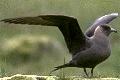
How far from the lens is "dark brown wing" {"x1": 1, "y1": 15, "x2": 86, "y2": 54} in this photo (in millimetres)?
11070

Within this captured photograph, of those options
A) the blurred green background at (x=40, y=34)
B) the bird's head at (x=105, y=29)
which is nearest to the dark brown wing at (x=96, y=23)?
the bird's head at (x=105, y=29)

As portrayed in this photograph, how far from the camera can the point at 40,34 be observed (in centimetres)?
2138

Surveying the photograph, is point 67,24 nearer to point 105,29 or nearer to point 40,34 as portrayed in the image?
point 105,29

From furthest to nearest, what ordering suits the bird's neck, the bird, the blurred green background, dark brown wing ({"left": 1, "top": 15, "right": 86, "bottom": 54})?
1. the blurred green background
2. the bird's neck
3. the bird
4. dark brown wing ({"left": 1, "top": 15, "right": 86, "bottom": 54})

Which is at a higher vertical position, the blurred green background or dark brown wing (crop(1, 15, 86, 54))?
dark brown wing (crop(1, 15, 86, 54))

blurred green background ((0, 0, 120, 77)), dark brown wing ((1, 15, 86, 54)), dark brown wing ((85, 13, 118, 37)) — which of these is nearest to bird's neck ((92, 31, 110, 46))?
dark brown wing ((1, 15, 86, 54))

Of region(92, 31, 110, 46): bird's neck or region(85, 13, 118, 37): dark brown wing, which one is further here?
region(85, 13, 118, 37): dark brown wing

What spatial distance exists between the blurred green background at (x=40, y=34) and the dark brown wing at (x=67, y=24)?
261 inches

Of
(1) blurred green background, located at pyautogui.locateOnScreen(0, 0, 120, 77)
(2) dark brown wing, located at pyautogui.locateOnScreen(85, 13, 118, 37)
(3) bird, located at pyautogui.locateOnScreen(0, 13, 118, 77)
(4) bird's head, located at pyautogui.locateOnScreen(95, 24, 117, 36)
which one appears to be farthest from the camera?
(1) blurred green background, located at pyautogui.locateOnScreen(0, 0, 120, 77)

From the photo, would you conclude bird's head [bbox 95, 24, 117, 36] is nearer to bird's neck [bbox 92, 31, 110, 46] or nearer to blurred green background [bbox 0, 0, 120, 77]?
bird's neck [bbox 92, 31, 110, 46]

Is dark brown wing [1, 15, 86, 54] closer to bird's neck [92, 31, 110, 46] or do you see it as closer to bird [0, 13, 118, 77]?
bird [0, 13, 118, 77]

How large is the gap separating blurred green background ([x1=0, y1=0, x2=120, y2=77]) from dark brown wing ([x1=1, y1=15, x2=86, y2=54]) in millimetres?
6617

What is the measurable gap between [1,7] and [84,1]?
2.38 meters

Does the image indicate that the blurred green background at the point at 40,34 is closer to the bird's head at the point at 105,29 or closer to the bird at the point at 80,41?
the bird's head at the point at 105,29
